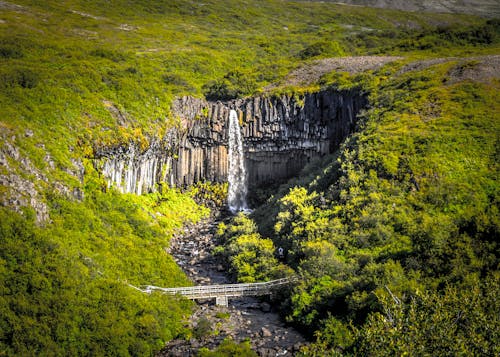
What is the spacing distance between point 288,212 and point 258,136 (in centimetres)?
2163

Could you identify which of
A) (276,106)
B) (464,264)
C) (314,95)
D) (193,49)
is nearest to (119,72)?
(276,106)

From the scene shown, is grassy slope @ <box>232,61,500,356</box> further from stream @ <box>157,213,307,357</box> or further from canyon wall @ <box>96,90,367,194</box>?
canyon wall @ <box>96,90,367,194</box>

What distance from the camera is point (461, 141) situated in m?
46.9

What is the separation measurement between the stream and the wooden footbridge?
88 centimetres

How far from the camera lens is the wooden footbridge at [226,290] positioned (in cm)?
4075

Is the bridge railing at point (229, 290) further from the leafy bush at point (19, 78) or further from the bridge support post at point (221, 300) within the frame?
the leafy bush at point (19, 78)

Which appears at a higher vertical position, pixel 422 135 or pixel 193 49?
pixel 193 49

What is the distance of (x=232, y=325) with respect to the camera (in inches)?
1473

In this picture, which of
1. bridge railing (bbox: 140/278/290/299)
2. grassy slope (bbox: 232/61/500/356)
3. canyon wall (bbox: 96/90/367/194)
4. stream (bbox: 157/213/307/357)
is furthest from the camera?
canyon wall (bbox: 96/90/367/194)

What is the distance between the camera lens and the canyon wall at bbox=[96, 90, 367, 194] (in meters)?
64.9

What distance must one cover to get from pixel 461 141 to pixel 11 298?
42.2 meters

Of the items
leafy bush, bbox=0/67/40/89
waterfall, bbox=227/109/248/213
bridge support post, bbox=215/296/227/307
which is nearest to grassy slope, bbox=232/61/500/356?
bridge support post, bbox=215/296/227/307

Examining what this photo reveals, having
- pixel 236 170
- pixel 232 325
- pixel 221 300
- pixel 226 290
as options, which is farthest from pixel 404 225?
pixel 236 170

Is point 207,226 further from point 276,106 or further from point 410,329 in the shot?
point 410,329
